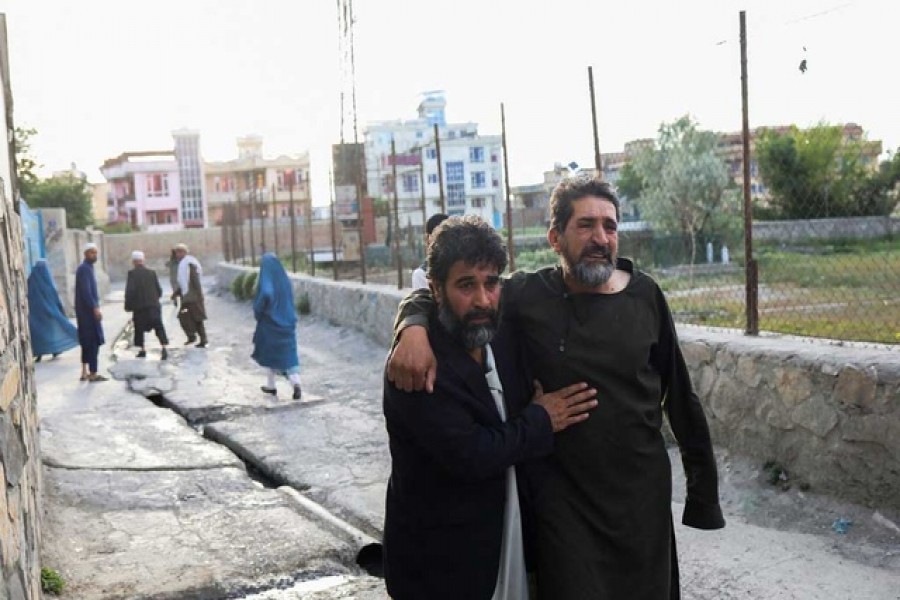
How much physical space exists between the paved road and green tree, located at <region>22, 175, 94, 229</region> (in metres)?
40.2

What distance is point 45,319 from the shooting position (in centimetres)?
1152

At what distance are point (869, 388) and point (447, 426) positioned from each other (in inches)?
112

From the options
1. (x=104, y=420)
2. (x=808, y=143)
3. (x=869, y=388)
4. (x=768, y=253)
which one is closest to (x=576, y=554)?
(x=869, y=388)

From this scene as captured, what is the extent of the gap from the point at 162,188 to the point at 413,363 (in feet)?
267

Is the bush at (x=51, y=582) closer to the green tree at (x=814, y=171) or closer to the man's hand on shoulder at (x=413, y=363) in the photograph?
the man's hand on shoulder at (x=413, y=363)

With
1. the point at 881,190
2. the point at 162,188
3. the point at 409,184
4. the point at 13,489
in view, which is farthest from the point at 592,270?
the point at 162,188

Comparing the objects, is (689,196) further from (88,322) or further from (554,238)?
(554,238)

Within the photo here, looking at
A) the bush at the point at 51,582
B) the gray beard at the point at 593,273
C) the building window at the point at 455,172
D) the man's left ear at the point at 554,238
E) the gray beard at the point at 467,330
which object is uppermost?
the building window at the point at 455,172

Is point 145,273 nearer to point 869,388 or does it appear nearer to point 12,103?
point 12,103

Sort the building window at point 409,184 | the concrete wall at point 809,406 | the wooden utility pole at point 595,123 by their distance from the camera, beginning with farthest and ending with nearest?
the building window at point 409,184 < the wooden utility pole at point 595,123 < the concrete wall at point 809,406

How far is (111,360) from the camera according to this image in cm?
1197

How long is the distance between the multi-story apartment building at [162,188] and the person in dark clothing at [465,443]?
7917 cm

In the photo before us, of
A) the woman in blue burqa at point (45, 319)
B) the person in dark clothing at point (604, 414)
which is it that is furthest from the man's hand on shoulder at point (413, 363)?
the woman in blue burqa at point (45, 319)

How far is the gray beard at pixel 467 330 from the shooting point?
6.84 feet
